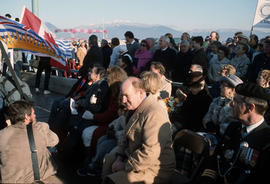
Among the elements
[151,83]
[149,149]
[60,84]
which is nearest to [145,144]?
[149,149]

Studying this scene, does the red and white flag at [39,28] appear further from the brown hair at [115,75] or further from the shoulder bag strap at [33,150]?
the shoulder bag strap at [33,150]

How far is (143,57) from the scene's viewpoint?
7000mm

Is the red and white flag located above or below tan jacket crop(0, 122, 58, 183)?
above

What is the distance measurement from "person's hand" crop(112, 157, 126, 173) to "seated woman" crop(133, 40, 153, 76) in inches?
162

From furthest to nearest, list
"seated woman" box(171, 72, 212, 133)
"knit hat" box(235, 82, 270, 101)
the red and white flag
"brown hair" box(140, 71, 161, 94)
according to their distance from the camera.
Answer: the red and white flag
"seated woman" box(171, 72, 212, 133)
"brown hair" box(140, 71, 161, 94)
"knit hat" box(235, 82, 270, 101)

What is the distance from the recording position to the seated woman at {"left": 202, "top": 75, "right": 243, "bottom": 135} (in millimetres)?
3645

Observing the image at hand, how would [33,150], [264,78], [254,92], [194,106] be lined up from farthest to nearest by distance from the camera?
[264,78] < [194,106] < [33,150] < [254,92]

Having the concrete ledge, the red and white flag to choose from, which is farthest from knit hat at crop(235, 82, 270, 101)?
the concrete ledge

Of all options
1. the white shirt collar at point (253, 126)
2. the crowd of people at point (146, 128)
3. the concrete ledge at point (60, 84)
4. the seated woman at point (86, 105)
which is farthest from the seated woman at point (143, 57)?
the white shirt collar at point (253, 126)

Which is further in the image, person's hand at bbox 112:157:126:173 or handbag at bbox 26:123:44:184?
handbag at bbox 26:123:44:184

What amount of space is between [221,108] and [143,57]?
11.8 ft

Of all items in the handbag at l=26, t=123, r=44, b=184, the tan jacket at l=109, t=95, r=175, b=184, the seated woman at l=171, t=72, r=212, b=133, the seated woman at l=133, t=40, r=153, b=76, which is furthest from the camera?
the seated woman at l=133, t=40, r=153, b=76

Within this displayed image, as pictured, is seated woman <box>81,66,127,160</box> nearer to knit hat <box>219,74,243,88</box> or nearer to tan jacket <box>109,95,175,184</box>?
tan jacket <box>109,95,175,184</box>

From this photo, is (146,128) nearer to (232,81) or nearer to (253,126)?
(253,126)
